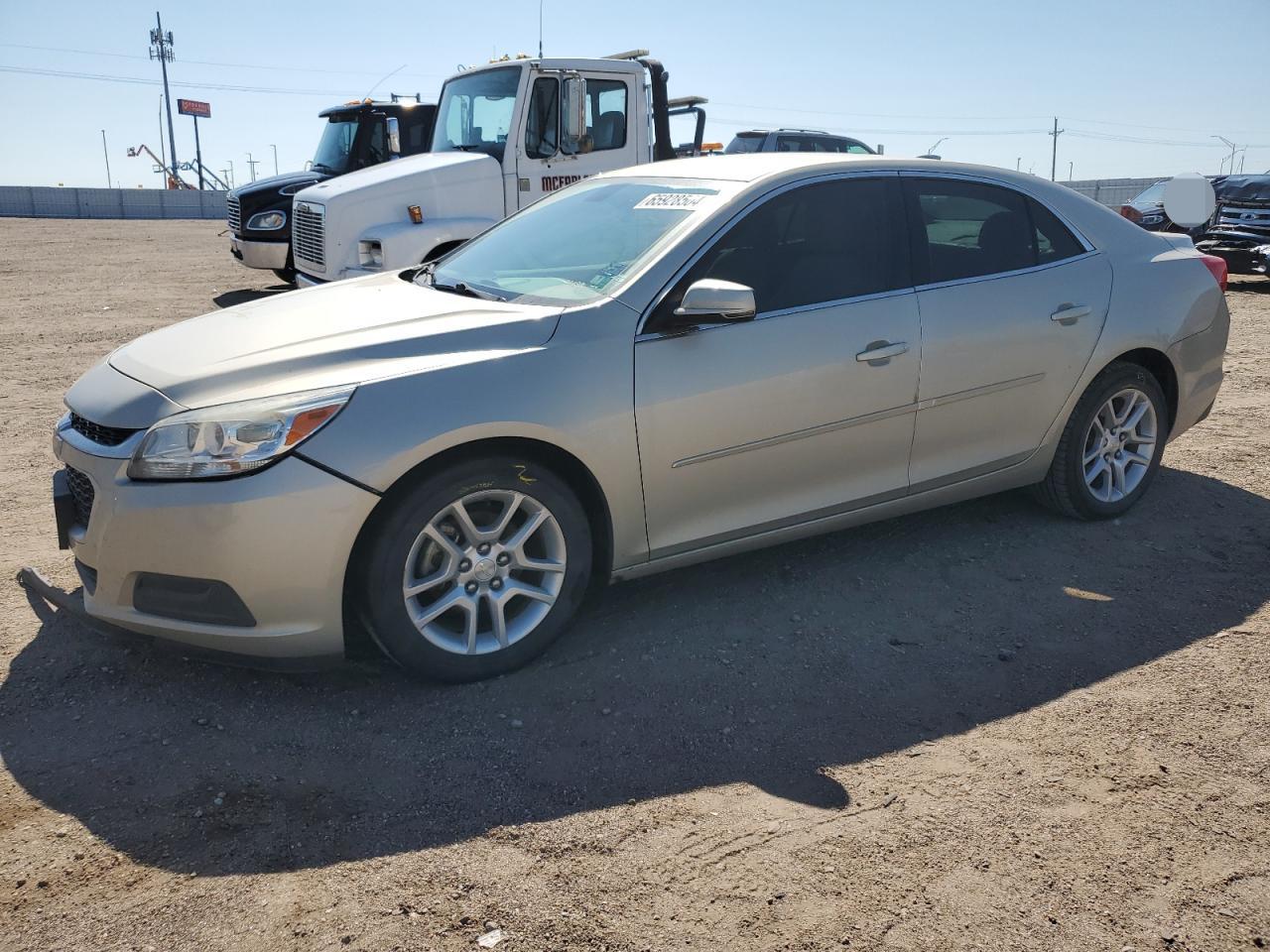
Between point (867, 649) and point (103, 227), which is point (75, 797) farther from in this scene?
point (103, 227)

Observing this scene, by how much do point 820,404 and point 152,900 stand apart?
2.68 meters

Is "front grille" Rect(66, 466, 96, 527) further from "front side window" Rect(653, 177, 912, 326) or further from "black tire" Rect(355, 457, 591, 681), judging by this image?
"front side window" Rect(653, 177, 912, 326)

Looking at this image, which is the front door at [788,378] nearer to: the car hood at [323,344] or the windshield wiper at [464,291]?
the car hood at [323,344]

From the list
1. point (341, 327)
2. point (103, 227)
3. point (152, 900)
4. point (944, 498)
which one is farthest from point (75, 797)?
point (103, 227)

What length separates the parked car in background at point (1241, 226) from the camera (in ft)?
45.1

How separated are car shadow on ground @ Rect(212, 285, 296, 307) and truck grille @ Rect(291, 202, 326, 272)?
→ 9.65 ft

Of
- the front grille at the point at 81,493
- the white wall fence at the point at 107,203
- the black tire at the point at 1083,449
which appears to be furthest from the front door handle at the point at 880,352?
the white wall fence at the point at 107,203

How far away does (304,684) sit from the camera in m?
3.50

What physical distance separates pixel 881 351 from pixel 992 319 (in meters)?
0.64

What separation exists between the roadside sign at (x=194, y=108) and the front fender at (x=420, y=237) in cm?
8581

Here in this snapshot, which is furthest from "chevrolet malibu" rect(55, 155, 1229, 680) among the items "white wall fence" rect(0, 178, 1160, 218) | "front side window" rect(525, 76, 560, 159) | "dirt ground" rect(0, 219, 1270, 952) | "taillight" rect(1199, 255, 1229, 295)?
"white wall fence" rect(0, 178, 1160, 218)

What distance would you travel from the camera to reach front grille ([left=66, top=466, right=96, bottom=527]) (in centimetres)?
329

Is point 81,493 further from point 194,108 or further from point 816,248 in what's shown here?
point 194,108

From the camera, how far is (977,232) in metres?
4.50
